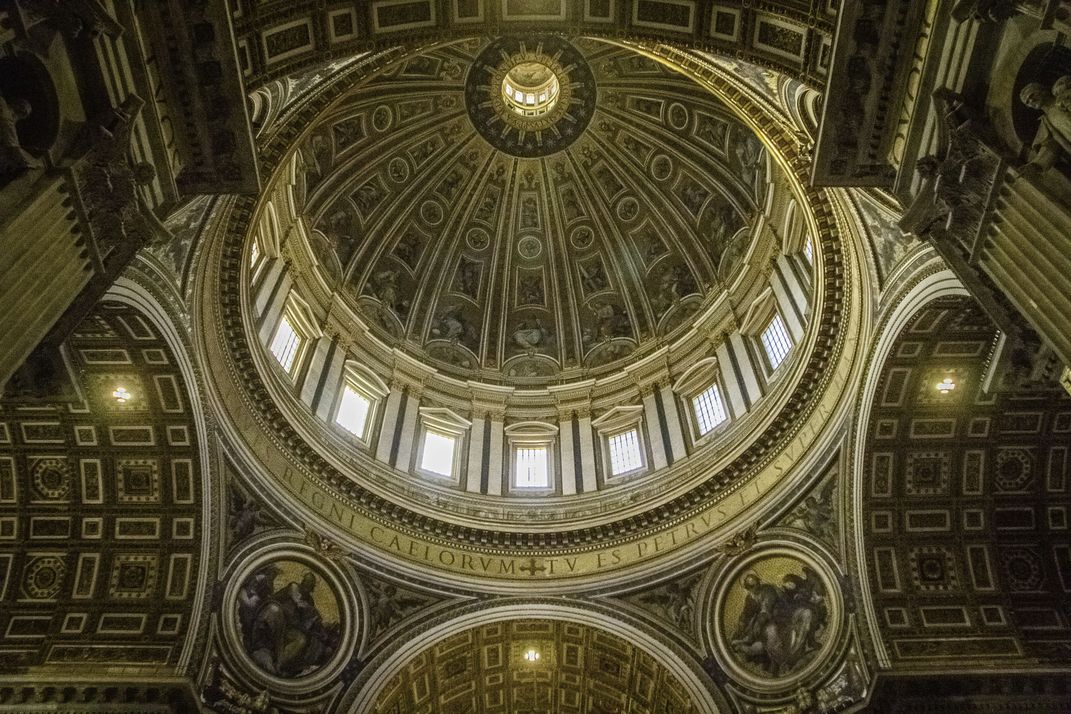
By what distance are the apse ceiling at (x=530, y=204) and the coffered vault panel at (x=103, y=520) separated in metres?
10.7

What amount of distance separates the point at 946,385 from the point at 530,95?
2114 cm

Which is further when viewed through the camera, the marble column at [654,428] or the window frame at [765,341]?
the marble column at [654,428]

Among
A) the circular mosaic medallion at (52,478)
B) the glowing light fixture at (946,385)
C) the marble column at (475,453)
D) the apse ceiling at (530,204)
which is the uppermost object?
the apse ceiling at (530,204)

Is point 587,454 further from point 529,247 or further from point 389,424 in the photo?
point 529,247

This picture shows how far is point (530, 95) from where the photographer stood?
105 ft

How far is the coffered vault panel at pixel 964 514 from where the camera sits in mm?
16031

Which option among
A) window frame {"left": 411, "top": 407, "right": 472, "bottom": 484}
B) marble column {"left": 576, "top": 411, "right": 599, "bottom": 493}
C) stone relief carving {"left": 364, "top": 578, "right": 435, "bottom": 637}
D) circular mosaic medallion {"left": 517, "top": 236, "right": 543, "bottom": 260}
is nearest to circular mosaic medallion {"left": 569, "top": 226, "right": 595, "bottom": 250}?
circular mosaic medallion {"left": 517, "top": 236, "right": 543, "bottom": 260}

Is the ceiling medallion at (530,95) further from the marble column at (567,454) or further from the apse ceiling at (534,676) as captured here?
the apse ceiling at (534,676)

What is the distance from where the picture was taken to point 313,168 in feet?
85.0

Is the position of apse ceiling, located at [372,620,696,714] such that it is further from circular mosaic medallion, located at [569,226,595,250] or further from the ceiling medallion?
the ceiling medallion

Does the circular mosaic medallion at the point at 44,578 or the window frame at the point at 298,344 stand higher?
the window frame at the point at 298,344

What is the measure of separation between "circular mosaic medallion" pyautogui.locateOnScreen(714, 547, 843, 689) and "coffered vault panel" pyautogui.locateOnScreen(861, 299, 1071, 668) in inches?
50.3

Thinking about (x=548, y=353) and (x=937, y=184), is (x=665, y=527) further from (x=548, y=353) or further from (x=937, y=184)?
(x=937, y=184)

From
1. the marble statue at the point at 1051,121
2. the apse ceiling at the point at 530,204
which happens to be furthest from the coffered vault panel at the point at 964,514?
the apse ceiling at the point at 530,204
